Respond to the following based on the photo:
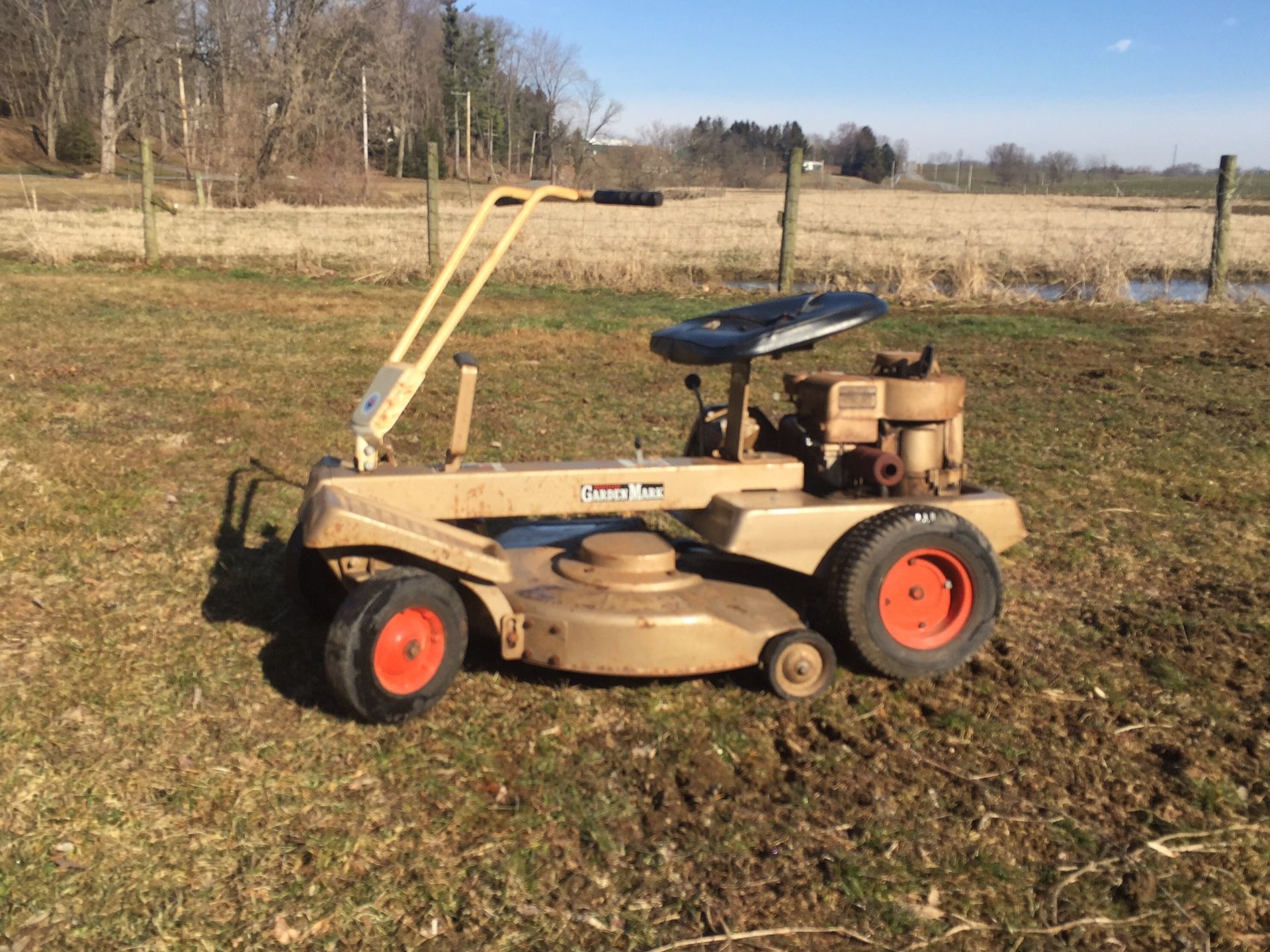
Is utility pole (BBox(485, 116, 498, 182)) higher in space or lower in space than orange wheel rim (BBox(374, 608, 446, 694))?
higher

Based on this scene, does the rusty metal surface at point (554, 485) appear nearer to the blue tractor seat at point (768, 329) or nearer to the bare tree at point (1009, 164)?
the blue tractor seat at point (768, 329)

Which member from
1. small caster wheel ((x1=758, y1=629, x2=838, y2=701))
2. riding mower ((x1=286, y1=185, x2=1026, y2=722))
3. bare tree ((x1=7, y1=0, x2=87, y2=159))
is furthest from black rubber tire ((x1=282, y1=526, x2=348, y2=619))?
bare tree ((x1=7, y1=0, x2=87, y2=159))

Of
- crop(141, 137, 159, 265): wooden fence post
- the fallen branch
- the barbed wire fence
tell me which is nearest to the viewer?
the fallen branch

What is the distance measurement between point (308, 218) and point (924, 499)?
28440 millimetres

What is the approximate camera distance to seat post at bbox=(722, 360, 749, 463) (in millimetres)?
3891

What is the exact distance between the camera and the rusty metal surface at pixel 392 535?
324 cm

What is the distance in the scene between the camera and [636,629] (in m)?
3.44

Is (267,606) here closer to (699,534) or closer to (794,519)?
(699,534)

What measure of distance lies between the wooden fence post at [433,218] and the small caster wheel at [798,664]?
1294 centimetres

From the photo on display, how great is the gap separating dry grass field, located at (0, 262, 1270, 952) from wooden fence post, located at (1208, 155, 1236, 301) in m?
8.68

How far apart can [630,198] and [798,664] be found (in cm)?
163

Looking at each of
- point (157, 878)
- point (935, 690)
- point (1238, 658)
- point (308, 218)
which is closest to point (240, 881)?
point (157, 878)

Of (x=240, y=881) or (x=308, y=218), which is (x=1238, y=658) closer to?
(x=240, y=881)

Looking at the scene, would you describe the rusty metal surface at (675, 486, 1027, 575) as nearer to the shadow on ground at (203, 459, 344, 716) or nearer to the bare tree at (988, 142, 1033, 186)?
the shadow on ground at (203, 459, 344, 716)
